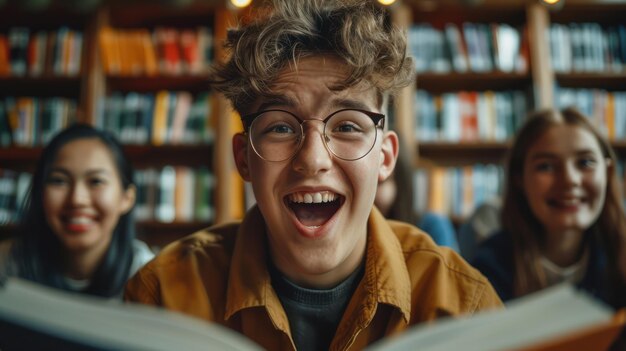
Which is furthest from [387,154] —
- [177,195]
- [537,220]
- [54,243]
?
[177,195]

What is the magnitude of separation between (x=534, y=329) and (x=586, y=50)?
119 inches

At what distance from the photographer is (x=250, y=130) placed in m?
0.97

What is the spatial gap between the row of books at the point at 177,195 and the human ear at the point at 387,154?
2.03 meters

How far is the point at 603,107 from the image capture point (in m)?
3.00

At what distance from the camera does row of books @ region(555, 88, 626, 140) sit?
298 cm

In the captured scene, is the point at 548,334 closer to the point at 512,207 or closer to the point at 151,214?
the point at 512,207

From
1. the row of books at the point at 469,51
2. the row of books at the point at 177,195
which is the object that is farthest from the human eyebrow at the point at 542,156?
the row of books at the point at 177,195

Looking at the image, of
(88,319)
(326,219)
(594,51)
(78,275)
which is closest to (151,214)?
(78,275)

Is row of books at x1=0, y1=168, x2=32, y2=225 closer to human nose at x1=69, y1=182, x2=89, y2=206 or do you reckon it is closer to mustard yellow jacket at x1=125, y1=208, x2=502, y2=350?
human nose at x1=69, y1=182, x2=89, y2=206

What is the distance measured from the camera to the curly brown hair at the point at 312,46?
986mm

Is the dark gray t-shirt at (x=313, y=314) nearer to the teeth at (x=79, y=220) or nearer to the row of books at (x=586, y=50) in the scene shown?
the teeth at (x=79, y=220)

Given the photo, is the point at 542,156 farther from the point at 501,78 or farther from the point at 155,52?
the point at 155,52

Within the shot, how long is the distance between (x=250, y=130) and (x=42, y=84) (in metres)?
2.77

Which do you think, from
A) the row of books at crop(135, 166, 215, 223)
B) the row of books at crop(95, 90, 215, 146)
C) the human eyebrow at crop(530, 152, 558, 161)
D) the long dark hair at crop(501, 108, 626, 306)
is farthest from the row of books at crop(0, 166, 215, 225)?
the human eyebrow at crop(530, 152, 558, 161)
